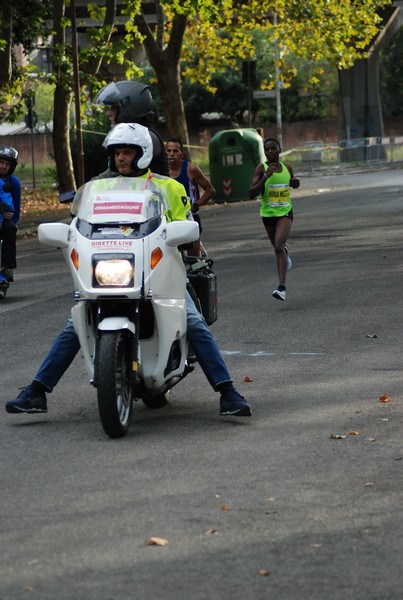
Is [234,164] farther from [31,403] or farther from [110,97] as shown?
[31,403]

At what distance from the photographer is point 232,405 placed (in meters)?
8.54

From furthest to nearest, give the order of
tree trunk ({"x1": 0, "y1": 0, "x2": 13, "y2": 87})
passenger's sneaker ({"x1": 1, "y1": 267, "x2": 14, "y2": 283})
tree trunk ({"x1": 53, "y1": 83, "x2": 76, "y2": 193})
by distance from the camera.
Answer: tree trunk ({"x1": 53, "y1": 83, "x2": 76, "y2": 193}) → tree trunk ({"x1": 0, "y1": 0, "x2": 13, "y2": 87}) → passenger's sneaker ({"x1": 1, "y1": 267, "x2": 14, "y2": 283})

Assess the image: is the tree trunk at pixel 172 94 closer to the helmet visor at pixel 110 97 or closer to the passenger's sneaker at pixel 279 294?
the passenger's sneaker at pixel 279 294

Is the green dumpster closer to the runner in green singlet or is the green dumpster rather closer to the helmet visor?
the runner in green singlet

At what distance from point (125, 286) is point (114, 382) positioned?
0.54 meters

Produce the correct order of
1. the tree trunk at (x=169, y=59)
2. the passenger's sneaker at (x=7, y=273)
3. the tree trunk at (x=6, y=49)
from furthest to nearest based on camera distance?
the tree trunk at (x=169, y=59) < the tree trunk at (x=6, y=49) < the passenger's sneaker at (x=7, y=273)

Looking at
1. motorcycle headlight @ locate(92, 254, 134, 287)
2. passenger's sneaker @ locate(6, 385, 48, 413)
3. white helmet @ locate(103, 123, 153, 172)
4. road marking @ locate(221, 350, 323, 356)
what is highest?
white helmet @ locate(103, 123, 153, 172)

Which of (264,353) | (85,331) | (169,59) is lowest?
(264,353)

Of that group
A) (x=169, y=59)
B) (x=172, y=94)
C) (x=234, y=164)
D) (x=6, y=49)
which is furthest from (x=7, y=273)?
(x=172, y=94)

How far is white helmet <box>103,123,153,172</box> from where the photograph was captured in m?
8.48

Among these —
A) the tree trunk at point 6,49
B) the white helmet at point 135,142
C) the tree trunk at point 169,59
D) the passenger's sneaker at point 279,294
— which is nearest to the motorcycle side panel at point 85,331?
the white helmet at point 135,142

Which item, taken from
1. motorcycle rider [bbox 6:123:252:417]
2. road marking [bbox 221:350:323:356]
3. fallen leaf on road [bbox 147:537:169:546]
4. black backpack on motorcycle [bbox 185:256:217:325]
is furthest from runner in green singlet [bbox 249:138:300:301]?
→ fallen leaf on road [bbox 147:537:169:546]

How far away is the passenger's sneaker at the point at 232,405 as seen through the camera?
28.0 feet

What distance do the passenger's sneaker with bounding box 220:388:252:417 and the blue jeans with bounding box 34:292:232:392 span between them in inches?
3.5
